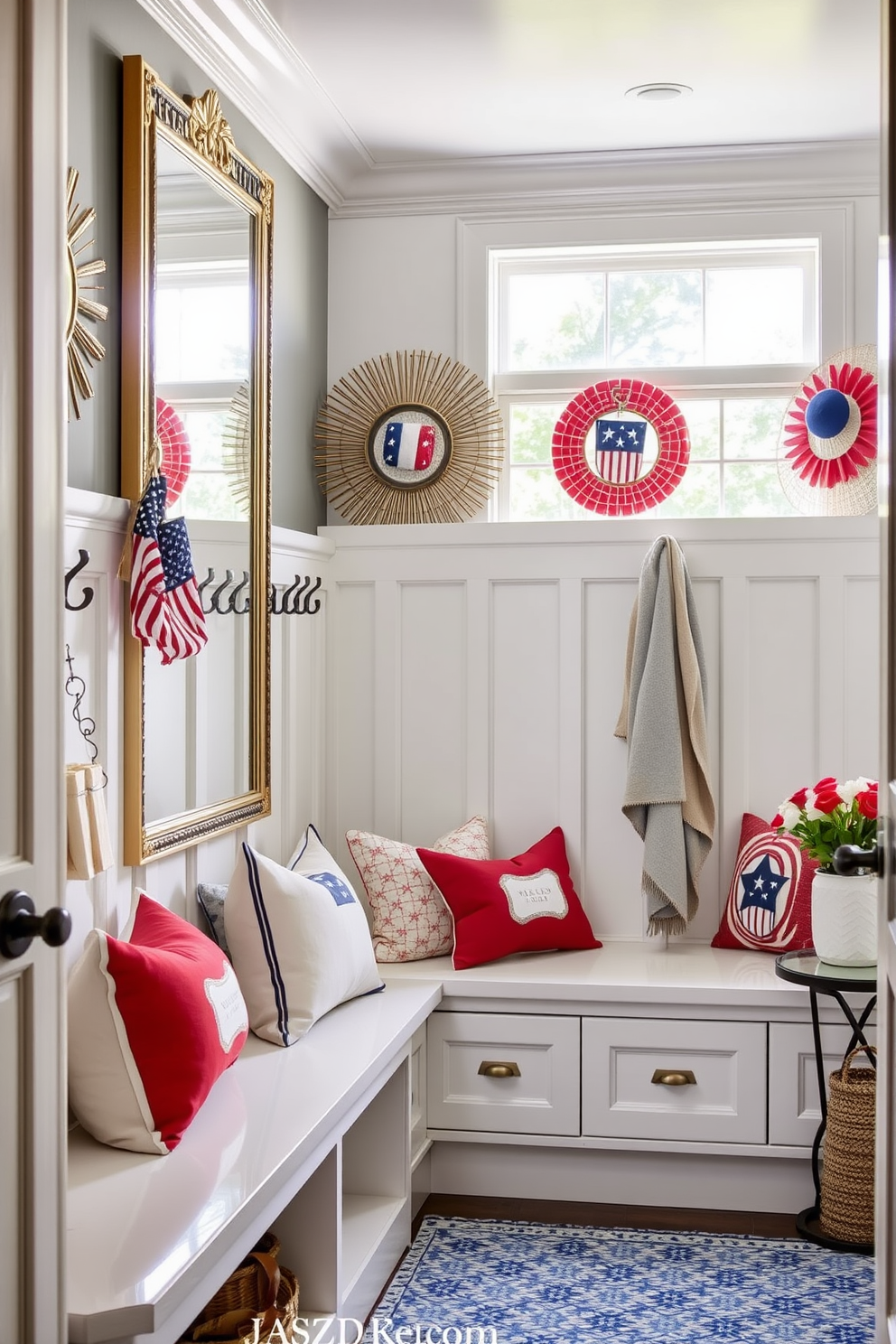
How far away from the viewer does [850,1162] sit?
2850mm

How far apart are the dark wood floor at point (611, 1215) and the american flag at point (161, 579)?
1.53m

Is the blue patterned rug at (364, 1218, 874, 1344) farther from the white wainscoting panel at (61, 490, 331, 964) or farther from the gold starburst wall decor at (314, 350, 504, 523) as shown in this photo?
the gold starburst wall decor at (314, 350, 504, 523)

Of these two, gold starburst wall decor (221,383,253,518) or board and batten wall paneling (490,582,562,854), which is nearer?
gold starburst wall decor (221,383,253,518)

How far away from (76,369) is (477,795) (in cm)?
185

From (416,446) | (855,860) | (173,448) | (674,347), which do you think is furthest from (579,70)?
(855,860)

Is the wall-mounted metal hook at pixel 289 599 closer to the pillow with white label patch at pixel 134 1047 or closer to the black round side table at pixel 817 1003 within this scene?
the pillow with white label patch at pixel 134 1047

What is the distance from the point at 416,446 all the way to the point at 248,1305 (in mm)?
2334

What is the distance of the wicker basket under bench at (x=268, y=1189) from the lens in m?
1.68

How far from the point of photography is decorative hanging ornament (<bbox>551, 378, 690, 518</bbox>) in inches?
144

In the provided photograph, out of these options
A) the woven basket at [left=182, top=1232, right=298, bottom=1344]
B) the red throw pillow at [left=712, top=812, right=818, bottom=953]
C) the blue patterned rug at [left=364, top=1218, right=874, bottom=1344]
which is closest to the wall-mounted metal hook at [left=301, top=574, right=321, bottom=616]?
the red throw pillow at [left=712, top=812, right=818, bottom=953]

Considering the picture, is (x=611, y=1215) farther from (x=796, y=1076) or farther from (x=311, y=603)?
(x=311, y=603)

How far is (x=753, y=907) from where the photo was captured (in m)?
3.41

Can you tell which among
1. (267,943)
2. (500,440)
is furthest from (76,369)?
(500,440)

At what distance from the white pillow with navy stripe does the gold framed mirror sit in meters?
0.16
